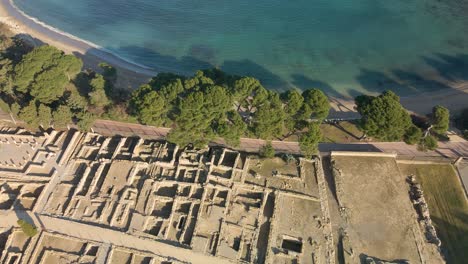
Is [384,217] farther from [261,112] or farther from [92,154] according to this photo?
[92,154]

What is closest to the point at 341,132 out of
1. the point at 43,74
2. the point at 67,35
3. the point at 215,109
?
the point at 215,109

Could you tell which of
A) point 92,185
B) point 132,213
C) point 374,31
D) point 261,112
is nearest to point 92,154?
point 92,185

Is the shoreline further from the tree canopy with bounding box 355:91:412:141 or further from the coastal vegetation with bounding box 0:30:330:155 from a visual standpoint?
the tree canopy with bounding box 355:91:412:141

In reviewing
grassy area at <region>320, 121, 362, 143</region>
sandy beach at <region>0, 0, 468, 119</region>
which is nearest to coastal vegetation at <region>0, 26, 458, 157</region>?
grassy area at <region>320, 121, 362, 143</region>

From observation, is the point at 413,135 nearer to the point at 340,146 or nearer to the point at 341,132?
the point at 340,146

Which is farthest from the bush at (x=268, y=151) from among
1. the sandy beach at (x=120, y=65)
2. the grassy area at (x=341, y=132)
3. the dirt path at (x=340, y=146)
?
the sandy beach at (x=120, y=65)

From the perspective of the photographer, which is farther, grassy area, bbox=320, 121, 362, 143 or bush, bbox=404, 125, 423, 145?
grassy area, bbox=320, 121, 362, 143
